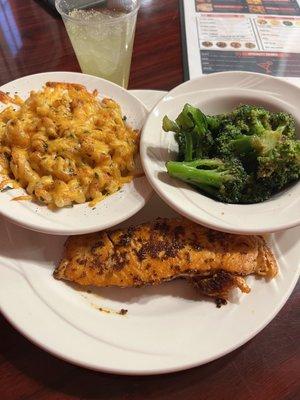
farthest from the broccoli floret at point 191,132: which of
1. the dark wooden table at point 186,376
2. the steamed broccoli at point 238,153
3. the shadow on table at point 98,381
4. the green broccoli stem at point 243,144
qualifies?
the shadow on table at point 98,381

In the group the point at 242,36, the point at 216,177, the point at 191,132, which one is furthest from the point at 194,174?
the point at 242,36

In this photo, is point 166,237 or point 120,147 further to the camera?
point 120,147

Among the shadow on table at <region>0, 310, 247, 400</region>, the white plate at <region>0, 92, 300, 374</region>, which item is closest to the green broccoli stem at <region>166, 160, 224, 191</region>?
the white plate at <region>0, 92, 300, 374</region>

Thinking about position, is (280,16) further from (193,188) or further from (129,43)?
(193,188)

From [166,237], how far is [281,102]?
80 centimetres

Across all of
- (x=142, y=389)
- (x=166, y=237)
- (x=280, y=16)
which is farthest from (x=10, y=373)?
(x=280, y=16)

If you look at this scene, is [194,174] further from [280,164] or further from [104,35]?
[104,35]

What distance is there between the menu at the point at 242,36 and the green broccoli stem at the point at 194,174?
3.10 ft

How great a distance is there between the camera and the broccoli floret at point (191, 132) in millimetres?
1481

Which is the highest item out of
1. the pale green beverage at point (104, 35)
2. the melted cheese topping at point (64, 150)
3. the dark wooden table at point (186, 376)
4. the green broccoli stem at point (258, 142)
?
the pale green beverage at point (104, 35)

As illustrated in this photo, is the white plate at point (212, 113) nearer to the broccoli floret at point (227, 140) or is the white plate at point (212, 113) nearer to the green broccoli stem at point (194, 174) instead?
the green broccoli stem at point (194, 174)

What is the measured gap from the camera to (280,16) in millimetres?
2645

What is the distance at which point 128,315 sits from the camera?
50.4 inches

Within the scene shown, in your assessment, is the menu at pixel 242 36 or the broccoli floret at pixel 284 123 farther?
the menu at pixel 242 36
